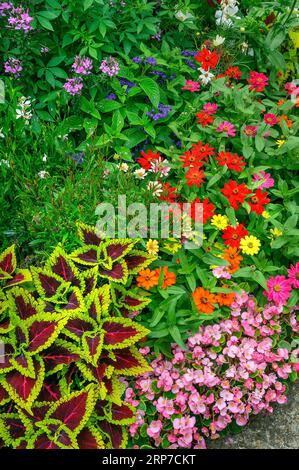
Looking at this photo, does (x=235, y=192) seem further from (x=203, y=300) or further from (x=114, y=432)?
(x=114, y=432)

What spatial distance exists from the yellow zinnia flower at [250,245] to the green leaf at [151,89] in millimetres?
935

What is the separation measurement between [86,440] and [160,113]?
1.85 meters

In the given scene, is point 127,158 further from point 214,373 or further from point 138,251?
Answer: point 214,373

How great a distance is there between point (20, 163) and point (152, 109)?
0.88m

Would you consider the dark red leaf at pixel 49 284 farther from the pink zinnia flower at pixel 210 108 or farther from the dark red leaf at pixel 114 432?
the pink zinnia flower at pixel 210 108

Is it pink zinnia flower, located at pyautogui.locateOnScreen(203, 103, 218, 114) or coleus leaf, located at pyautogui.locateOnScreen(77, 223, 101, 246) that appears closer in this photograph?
coleus leaf, located at pyautogui.locateOnScreen(77, 223, 101, 246)

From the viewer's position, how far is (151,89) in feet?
11.0

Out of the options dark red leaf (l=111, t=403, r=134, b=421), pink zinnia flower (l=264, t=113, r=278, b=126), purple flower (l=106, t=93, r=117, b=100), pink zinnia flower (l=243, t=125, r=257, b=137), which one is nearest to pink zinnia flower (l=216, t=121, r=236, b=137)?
pink zinnia flower (l=243, t=125, r=257, b=137)

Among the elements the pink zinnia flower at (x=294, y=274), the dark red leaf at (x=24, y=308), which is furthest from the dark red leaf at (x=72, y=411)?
the pink zinnia flower at (x=294, y=274)

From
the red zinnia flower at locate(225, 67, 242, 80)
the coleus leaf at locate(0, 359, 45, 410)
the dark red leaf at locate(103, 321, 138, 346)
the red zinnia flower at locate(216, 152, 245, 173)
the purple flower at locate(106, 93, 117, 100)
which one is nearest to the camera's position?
the coleus leaf at locate(0, 359, 45, 410)

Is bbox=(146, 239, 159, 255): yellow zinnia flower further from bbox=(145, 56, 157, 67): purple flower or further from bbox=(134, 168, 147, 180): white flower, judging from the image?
bbox=(145, 56, 157, 67): purple flower

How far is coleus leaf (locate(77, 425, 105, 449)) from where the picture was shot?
237 centimetres

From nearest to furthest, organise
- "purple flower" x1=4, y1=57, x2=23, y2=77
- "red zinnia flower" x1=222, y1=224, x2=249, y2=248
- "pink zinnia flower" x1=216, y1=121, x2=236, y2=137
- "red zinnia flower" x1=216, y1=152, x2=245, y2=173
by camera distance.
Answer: "red zinnia flower" x1=222, y1=224, x2=249, y2=248 → "red zinnia flower" x1=216, y1=152, x2=245, y2=173 → "pink zinnia flower" x1=216, y1=121, x2=236, y2=137 → "purple flower" x1=4, y1=57, x2=23, y2=77

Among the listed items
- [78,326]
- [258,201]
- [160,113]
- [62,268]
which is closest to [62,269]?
[62,268]
